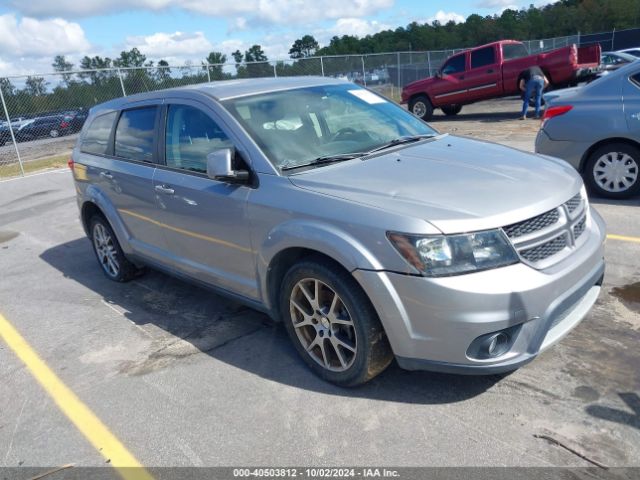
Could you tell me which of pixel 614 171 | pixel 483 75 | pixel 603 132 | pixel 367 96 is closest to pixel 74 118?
pixel 483 75

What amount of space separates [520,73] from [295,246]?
49.0 feet

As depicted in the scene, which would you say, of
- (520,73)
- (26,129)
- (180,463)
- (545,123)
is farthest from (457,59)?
(180,463)

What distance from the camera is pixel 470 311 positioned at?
2689mm

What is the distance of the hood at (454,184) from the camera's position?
2816mm

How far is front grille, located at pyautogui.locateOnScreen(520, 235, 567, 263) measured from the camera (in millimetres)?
2851

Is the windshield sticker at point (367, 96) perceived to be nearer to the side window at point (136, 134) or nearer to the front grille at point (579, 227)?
→ the side window at point (136, 134)

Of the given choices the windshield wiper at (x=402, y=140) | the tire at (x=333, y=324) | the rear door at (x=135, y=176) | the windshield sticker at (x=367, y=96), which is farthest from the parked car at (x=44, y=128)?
the tire at (x=333, y=324)

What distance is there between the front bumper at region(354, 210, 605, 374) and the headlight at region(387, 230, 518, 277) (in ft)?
0.15

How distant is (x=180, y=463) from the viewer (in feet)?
9.41

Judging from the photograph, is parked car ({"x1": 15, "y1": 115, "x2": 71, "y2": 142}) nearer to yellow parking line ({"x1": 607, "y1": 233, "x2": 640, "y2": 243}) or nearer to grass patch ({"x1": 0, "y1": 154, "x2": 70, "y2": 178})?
grass patch ({"x1": 0, "y1": 154, "x2": 70, "y2": 178})

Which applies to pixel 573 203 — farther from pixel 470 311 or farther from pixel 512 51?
pixel 512 51

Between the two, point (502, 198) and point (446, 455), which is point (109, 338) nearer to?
point (446, 455)

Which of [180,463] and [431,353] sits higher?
[431,353]

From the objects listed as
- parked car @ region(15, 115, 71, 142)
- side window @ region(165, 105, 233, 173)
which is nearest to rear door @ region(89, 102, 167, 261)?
side window @ region(165, 105, 233, 173)
